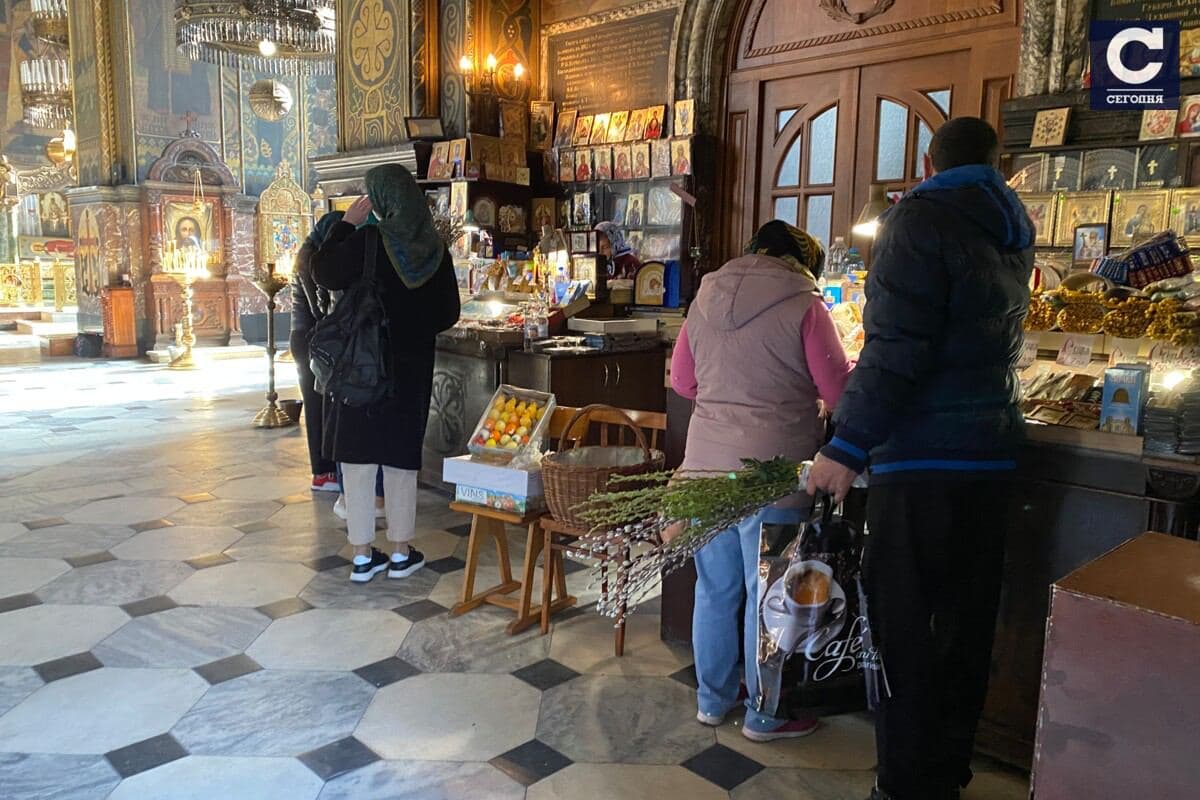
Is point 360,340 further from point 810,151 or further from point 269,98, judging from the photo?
point 269,98

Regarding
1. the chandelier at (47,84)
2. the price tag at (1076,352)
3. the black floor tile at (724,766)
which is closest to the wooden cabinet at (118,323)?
the chandelier at (47,84)

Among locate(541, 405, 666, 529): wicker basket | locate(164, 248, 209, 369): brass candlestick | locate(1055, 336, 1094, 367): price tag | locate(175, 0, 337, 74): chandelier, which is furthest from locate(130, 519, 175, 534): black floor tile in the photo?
locate(164, 248, 209, 369): brass candlestick

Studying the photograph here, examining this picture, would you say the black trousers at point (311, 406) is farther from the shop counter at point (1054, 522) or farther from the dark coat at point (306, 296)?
the shop counter at point (1054, 522)

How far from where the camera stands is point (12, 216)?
17.6m

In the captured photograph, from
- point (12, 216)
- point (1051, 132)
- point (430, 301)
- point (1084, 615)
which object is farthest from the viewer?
point (12, 216)

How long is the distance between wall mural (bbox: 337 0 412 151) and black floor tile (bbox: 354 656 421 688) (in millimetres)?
5317

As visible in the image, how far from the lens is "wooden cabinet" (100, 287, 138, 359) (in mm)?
12062

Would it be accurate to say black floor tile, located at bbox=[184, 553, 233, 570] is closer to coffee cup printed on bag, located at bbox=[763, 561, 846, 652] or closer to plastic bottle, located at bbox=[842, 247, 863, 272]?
coffee cup printed on bag, located at bbox=[763, 561, 846, 652]

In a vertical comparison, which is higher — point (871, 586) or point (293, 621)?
point (871, 586)

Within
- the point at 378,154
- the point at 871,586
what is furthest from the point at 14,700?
the point at 378,154

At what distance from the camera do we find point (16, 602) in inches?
140

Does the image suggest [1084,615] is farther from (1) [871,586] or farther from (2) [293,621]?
(2) [293,621]

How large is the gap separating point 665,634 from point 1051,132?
3.20 metres

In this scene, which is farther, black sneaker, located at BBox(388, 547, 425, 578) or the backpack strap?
black sneaker, located at BBox(388, 547, 425, 578)
